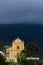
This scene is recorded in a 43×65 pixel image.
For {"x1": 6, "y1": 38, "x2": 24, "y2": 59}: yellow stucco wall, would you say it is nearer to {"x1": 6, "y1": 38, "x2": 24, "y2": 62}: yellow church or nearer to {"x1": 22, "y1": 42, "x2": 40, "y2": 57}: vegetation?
{"x1": 6, "y1": 38, "x2": 24, "y2": 62}: yellow church

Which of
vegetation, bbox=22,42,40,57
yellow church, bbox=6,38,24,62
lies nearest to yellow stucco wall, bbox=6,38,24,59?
yellow church, bbox=6,38,24,62

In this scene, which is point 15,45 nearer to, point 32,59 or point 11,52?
point 11,52

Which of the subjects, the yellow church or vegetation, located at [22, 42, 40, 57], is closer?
vegetation, located at [22, 42, 40, 57]

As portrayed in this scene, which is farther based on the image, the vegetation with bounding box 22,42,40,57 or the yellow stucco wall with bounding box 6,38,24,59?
the yellow stucco wall with bounding box 6,38,24,59

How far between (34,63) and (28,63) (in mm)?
662

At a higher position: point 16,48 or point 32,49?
point 32,49

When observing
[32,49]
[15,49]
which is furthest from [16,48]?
[32,49]

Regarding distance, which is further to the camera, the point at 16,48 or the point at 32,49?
the point at 16,48

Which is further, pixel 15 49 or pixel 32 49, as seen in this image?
pixel 15 49

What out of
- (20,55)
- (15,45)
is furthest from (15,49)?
(20,55)

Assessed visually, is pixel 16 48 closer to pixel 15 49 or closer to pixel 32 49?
pixel 15 49

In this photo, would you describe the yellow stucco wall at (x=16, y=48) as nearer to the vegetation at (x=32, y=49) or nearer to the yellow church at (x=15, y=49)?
the yellow church at (x=15, y=49)

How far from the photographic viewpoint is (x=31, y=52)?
156 feet

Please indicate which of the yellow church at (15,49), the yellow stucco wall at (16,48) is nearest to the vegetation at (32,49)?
the yellow church at (15,49)
